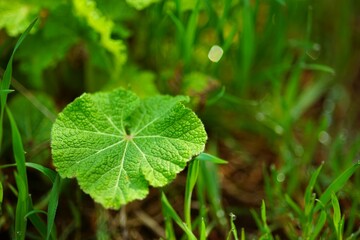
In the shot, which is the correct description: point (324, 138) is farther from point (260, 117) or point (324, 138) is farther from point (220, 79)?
point (220, 79)

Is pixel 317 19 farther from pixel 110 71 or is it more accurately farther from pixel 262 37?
pixel 110 71

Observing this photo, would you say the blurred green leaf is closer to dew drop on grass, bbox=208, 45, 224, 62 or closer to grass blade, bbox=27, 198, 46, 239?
dew drop on grass, bbox=208, 45, 224, 62

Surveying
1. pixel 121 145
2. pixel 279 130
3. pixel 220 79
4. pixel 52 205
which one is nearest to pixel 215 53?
pixel 220 79

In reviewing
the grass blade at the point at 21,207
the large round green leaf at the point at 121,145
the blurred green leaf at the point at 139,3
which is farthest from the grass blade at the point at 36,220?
the blurred green leaf at the point at 139,3

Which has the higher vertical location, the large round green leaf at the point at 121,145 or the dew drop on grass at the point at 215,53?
the dew drop on grass at the point at 215,53

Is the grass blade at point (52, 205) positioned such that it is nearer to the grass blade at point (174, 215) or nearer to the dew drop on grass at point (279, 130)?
the grass blade at point (174, 215)

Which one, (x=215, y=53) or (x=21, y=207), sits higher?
(x=215, y=53)

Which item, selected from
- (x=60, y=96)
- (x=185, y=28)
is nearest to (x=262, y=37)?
(x=185, y=28)
